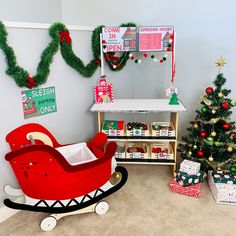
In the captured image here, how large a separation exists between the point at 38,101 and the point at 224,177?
173 cm

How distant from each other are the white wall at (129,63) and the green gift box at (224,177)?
80 centimetres

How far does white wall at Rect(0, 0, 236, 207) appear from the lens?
73.0 inches

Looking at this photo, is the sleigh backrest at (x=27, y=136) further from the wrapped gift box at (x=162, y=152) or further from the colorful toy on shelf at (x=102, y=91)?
the wrapped gift box at (x=162, y=152)

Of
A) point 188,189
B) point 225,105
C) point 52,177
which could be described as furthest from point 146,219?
point 225,105

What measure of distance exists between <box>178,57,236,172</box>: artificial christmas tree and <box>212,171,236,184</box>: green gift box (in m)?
0.10

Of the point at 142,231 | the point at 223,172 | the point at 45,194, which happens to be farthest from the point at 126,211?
the point at 223,172

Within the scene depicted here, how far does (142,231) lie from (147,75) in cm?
183

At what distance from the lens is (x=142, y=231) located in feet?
5.41

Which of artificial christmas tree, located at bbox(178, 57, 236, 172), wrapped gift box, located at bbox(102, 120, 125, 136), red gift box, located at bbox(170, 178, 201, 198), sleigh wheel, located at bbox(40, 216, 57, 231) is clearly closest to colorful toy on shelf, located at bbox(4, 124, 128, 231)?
sleigh wheel, located at bbox(40, 216, 57, 231)

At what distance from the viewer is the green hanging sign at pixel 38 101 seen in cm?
186

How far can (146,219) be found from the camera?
5.79 feet

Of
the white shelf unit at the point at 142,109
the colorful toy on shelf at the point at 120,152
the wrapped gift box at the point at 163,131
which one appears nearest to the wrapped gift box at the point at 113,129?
the white shelf unit at the point at 142,109

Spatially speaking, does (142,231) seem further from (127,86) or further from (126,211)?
(127,86)

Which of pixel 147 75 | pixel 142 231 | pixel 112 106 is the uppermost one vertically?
pixel 147 75
